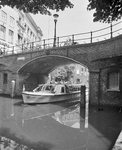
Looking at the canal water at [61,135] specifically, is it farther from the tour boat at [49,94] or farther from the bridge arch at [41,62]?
the bridge arch at [41,62]

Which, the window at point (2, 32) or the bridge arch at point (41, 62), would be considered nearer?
the bridge arch at point (41, 62)

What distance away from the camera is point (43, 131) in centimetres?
649

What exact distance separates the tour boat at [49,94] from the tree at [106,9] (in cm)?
951

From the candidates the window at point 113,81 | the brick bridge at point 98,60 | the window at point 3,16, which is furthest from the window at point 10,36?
the window at point 113,81

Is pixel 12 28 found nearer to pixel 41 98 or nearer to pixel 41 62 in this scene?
pixel 41 62

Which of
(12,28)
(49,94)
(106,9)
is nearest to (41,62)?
(49,94)

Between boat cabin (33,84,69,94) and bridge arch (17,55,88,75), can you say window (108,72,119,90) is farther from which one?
boat cabin (33,84,69,94)

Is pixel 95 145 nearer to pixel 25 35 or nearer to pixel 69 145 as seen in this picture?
pixel 69 145

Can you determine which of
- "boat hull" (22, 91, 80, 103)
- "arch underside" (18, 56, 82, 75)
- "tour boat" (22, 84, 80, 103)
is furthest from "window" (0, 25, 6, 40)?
"boat hull" (22, 91, 80, 103)

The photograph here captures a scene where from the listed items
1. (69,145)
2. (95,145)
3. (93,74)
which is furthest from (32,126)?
(93,74)

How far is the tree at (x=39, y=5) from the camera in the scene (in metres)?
4.15

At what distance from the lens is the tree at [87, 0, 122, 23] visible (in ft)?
13.7

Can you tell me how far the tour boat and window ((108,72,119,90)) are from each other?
499cm

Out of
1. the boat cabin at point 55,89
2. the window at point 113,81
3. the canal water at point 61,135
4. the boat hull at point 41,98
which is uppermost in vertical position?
the window at point 113,81
